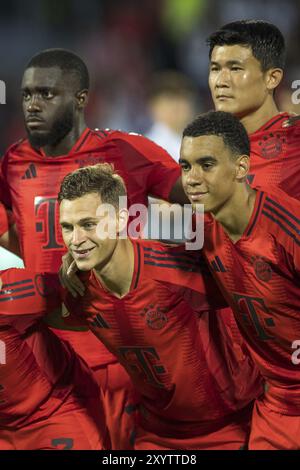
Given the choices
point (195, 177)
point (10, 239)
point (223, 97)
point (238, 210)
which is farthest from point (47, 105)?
point (238, 210)

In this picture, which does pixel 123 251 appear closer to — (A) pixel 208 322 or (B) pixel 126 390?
(A) pixel 208 322

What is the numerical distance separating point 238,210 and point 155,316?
0.50 metres

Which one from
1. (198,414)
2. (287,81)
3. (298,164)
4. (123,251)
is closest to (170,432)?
(198,414)

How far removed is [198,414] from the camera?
13.0ft

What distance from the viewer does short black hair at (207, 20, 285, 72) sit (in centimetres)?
432

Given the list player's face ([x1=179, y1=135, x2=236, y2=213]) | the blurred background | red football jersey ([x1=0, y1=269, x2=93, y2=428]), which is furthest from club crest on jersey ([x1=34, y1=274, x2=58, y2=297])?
the blurred background

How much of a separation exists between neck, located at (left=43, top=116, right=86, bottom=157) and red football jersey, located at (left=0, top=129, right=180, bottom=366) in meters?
0.02

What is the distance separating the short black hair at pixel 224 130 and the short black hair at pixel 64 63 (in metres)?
1.03

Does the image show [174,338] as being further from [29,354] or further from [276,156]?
[276,156]

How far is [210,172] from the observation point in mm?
3602

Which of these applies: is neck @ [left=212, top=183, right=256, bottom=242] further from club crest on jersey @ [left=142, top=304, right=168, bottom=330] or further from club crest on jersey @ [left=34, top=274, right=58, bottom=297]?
club crest on jersey @ [left=34, top=274, right=58, bottom=297]

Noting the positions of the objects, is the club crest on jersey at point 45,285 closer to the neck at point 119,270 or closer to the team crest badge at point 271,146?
the neck at point 119,270

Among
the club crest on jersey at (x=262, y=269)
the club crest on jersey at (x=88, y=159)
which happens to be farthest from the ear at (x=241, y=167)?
the club crest on jersey at (x=88, y=159)

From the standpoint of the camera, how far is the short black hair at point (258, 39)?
4.32 m
